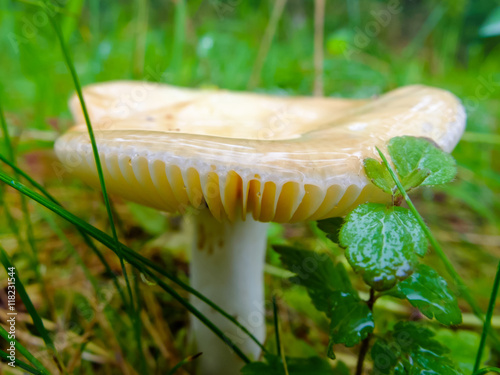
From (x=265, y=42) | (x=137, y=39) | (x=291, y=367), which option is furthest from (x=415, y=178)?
(x=265, y=42)

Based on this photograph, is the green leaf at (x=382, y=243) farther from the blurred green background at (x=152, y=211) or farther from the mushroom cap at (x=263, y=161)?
the blurred green background at (x=152, y=211)

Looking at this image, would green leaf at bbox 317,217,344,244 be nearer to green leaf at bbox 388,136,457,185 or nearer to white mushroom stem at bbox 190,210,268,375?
green leaf at bbox 388,136,457,185

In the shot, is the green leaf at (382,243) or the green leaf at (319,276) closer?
the green leaf at (382,243)

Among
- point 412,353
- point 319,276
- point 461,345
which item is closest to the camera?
point 412,353

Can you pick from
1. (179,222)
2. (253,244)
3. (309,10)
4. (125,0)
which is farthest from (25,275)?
(309,10)

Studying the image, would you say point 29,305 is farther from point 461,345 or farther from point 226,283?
point 461,345

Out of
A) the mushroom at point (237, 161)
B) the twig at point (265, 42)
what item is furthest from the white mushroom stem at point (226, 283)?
the twig at point (265, 42)

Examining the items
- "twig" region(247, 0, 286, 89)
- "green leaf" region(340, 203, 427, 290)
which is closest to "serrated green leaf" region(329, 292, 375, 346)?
"green leaf" region(340, 203, 427, 290)

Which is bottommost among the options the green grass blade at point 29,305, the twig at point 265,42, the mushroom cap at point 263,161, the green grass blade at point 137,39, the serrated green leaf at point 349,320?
the green grass blade at point 29,305
